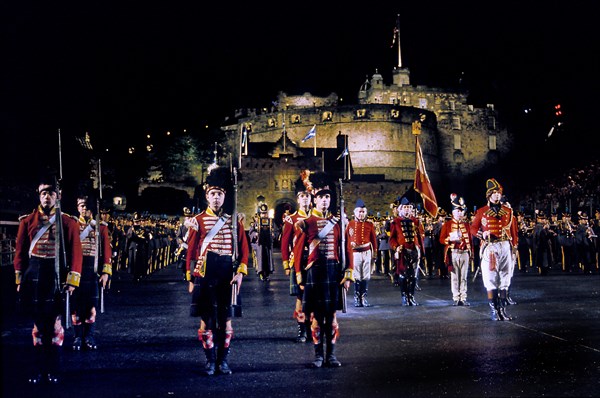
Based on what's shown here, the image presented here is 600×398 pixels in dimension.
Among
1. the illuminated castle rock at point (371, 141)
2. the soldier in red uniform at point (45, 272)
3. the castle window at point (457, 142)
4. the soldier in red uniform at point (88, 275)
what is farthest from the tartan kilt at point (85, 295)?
the castle window at point (457, 142)

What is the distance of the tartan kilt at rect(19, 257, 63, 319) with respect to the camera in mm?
6762

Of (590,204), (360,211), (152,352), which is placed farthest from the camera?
(590,204)

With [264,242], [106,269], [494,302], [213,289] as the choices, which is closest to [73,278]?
[213,289]

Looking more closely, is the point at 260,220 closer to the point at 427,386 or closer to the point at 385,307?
the point at 385,307

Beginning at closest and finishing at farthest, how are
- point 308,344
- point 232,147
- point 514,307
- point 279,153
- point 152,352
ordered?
point 152,352, point 308,344, point 514,307, point 279,153, point 232,147

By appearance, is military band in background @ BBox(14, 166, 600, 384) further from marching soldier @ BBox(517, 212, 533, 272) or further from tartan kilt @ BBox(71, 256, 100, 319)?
marching soldier @ BBox(517, 212, 533, 272)

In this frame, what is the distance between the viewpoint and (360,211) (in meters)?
13.7

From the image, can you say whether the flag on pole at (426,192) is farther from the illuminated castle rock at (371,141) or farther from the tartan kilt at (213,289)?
the illuminated castle rock at (371,141)

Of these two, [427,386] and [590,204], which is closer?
[427,386]

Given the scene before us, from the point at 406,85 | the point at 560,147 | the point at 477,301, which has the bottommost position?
the point at 477,301

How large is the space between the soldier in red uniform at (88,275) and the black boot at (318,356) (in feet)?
10.5

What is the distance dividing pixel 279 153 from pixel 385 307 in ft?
205

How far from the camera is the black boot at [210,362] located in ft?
22.6

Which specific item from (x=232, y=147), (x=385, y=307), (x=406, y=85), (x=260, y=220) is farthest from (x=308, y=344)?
(x=406, y=85)
